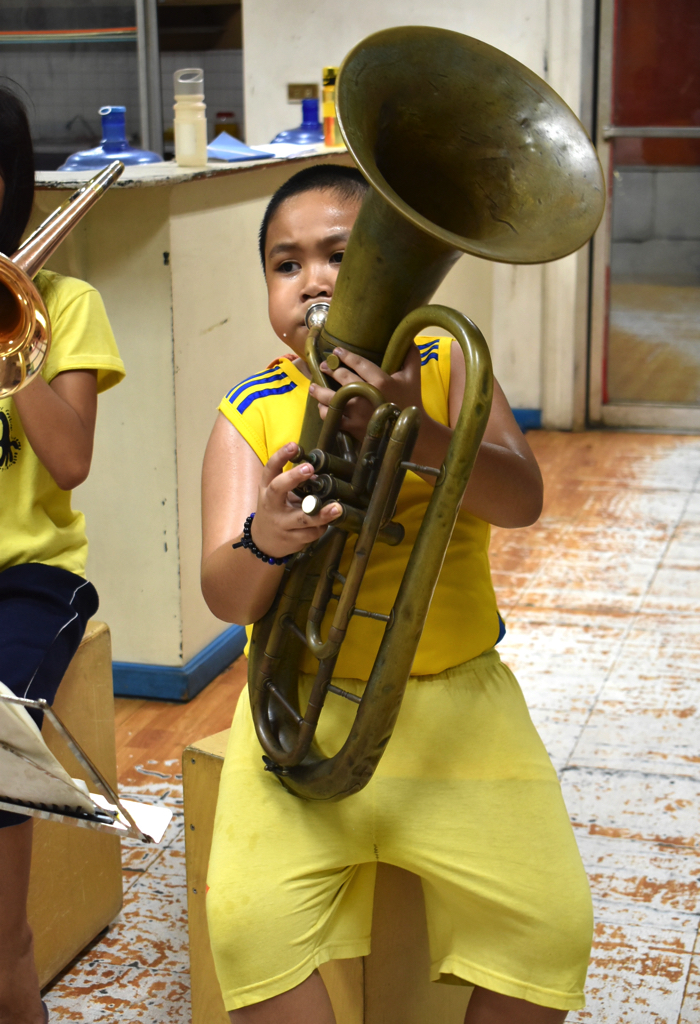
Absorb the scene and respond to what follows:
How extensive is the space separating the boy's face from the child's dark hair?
1.49 feet

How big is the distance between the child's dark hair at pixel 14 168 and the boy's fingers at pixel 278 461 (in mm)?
667

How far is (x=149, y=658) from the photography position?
Result: 2.43 m

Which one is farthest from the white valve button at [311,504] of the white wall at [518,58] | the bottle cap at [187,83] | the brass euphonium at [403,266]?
the white wall at [518,58]

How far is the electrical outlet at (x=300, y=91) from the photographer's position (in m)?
4.24

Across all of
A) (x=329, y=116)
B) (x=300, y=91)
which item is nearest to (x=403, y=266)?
(x=329, y=116)

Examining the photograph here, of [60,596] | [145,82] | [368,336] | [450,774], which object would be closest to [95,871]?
[60,596]

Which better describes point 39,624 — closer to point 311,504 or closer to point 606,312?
point 311,504

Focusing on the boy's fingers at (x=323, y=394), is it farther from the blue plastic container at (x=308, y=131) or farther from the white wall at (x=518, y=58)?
the white wall at (x=518, y=58)

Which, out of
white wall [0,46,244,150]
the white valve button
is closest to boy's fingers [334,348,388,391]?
the white valve button

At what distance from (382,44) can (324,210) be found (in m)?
0.18

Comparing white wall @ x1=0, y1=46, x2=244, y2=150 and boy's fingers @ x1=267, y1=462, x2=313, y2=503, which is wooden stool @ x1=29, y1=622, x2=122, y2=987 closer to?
boy's fingers @ x1=267, y1=462, x2=313, y2=503

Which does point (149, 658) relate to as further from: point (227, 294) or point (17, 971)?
point (17, 971)

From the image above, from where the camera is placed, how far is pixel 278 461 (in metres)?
0.99

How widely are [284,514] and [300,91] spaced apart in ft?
11.9
